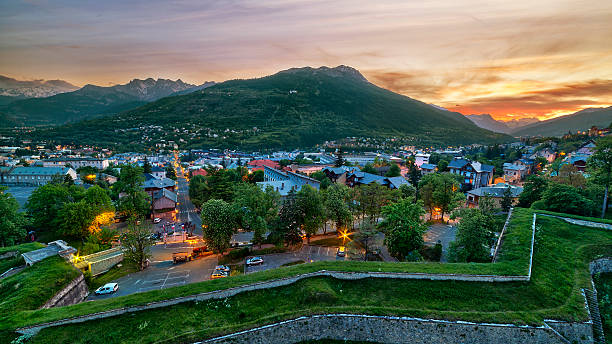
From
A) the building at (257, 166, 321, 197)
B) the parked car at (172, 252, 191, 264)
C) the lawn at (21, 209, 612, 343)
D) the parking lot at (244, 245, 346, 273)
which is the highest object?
the building at (257, 166, 321, 197)

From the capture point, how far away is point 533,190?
3928 cm

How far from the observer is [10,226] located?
30.8 m

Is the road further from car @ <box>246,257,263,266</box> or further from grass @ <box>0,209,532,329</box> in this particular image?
grass @ <box>0,209,532,329</box>

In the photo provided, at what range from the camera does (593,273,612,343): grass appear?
16000mm

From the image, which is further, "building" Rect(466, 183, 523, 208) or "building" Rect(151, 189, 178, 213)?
"building" Rect(151, 189, 178, 213)

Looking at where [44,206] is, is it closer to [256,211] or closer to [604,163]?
[256,211]

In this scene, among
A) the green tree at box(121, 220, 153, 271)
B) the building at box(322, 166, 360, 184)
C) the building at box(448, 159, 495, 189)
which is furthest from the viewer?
the building at box(322, 166, 360, 184)

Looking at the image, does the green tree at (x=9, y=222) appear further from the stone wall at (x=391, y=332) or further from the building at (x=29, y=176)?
the building at (x=29, y=176)

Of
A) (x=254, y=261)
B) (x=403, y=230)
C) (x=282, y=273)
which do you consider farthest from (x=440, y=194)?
(x=282, y=273)

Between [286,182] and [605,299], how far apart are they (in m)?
45.8

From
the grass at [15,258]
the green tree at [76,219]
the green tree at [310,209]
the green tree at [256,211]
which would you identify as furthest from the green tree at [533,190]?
the grass at [15,258]

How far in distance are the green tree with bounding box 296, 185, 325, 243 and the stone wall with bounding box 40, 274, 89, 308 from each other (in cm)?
2246

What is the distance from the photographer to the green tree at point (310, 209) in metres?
33.0

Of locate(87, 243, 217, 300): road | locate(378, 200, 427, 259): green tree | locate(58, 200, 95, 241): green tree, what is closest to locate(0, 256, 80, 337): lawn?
locate(87, 243, 217, 300): road
